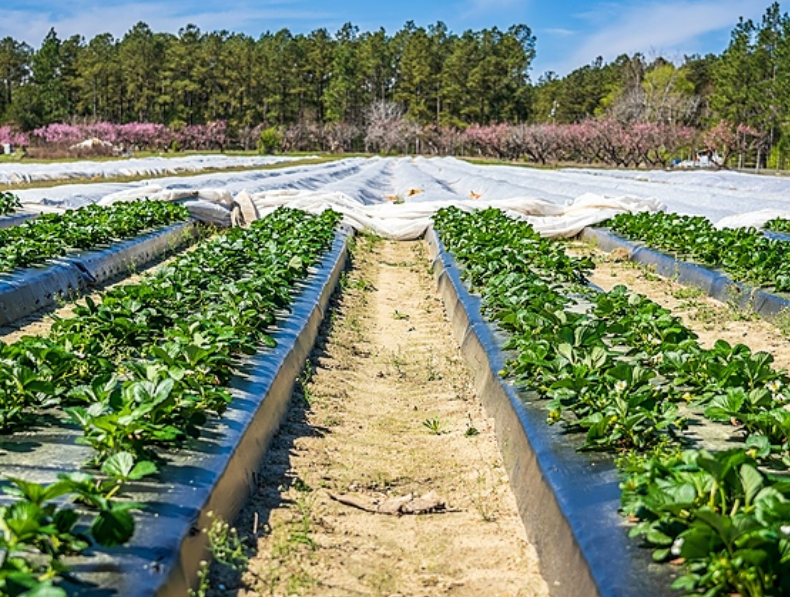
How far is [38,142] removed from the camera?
5306 cm

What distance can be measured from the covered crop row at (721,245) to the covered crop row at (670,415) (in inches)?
79.8

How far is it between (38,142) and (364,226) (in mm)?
44890

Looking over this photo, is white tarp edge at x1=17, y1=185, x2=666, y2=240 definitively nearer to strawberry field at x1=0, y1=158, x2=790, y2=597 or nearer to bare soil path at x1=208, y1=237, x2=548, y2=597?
strawberry field at x1=0, y1=158, x2=790, y2=597

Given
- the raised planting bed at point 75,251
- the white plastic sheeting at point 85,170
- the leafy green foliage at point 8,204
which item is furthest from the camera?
the white plastic sheeting at point 85,170

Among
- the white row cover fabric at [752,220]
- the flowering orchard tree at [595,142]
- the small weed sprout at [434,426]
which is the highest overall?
the flowering orchard tree at [595,142]

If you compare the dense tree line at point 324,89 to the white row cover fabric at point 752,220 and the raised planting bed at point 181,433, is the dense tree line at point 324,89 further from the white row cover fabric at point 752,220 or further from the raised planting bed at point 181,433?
the raised planting bed at point 181,433

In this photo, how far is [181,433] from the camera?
328cm

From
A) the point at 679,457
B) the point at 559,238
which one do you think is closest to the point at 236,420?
the point at 679,457

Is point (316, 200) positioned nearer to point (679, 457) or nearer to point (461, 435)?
point (461, 435)

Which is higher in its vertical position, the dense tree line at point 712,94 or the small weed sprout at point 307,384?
the dense tree line at point 712,94

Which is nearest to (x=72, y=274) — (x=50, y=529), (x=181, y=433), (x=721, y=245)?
(x=181, y=433)

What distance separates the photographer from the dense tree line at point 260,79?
71.4 metres

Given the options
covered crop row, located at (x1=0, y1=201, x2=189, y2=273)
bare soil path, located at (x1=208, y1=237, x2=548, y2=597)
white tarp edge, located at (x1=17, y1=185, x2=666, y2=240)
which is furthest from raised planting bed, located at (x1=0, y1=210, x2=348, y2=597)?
white tarp edge, located at (x1=17, y1=185, x2=666, y2=240)

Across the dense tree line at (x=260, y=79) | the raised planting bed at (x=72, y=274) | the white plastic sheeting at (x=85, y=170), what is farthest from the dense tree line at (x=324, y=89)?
the raised planting bed at (x=72, y=274)
